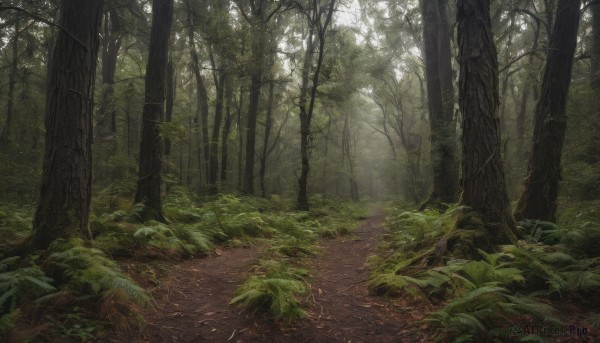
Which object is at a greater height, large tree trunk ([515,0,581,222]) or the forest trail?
large tree trunk ([515,0,581,222])

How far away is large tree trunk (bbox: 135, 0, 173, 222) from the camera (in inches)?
304

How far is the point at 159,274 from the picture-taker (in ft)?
16.6

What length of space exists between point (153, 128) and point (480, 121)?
6.82 metres

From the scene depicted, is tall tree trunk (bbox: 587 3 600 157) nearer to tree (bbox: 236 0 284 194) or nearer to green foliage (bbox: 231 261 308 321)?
green foliage (bbox: 231 261 308 321)

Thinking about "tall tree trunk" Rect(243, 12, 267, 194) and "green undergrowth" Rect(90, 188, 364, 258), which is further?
"tall tree trunk" Rect(243, 12, 267, 194)

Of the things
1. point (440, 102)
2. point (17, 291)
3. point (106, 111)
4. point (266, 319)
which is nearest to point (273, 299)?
point (266, 319)

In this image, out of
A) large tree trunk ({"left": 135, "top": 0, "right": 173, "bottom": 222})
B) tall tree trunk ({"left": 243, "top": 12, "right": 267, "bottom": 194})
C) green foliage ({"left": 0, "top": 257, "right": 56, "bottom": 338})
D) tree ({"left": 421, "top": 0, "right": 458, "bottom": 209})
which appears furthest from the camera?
tall tree trunk ({"left": 243, "top": 12, "right": 267, "bottom": 194})

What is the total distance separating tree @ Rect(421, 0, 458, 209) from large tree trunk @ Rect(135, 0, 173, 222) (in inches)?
336

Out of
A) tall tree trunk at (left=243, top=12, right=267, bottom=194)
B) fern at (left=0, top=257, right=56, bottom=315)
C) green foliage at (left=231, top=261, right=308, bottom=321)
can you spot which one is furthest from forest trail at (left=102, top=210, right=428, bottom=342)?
tall tree trunk at (left=243, top=12, right=267, bottom=194)

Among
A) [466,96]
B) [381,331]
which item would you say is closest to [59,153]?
[381,331]

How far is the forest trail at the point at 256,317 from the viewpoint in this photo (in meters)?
3.40

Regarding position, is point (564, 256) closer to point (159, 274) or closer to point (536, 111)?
point (536, 111)

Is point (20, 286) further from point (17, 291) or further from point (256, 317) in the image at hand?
point (256, 317)

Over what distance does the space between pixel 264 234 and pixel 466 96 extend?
5.89m
